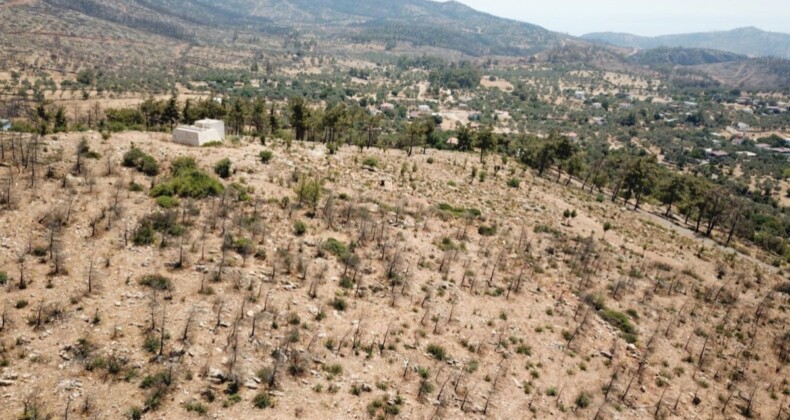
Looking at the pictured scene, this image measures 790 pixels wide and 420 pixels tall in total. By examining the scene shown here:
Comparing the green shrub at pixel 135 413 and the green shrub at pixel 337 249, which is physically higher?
the green shrub at pixel 337 249

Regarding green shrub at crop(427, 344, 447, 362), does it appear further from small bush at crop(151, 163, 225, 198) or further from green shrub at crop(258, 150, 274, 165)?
green shrub at crop(258, 150, 274, 165)

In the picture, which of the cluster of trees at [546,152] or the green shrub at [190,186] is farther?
the cluster of trees at [546,152]

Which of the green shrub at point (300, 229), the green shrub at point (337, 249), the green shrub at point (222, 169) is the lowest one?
the green shrub at point (337, 249)

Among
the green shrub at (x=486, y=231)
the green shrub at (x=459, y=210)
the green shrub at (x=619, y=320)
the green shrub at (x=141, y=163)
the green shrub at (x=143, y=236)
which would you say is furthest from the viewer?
the green shrub at (x=459, y=210)

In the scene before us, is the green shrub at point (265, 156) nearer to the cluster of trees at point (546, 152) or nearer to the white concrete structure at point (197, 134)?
the white concrete structure at point (197, 134)

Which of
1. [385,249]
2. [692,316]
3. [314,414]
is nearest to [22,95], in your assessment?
[385,249]

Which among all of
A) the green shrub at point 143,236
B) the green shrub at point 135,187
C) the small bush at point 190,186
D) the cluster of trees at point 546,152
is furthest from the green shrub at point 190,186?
the cluster of trees at point 546,152

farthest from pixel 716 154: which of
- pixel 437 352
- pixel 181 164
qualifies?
pixel 181 164

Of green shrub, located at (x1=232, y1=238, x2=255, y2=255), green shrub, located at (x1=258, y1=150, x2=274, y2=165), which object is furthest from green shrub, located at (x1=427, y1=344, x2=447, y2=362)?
green shrub, located at (x1=258, y1=150, x2=274, y2=165)

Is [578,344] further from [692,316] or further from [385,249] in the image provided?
[385,249]
